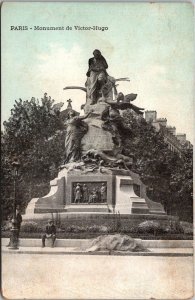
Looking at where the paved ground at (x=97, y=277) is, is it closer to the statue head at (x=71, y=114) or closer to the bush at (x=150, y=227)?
the bush at (x=150, y=227)

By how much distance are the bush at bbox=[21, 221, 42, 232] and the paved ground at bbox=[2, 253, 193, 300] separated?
53.5 inches

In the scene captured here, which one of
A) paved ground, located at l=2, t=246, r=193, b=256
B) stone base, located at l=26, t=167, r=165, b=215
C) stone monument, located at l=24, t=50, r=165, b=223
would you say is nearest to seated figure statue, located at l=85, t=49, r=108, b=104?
→ stone monument, located at l=24, t=50, r=165, b=223

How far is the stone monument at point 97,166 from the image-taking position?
1986cm

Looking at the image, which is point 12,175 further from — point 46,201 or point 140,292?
point 140,292

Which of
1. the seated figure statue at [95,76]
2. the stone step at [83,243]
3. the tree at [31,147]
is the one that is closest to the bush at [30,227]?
the stone step at [83,243]

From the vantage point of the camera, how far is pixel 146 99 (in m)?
20.2

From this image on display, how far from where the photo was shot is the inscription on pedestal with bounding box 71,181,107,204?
1994cm

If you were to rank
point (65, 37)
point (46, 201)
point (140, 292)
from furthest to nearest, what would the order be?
1. point (46, 201)
2. point (65, 37)
3. point (140, 292)

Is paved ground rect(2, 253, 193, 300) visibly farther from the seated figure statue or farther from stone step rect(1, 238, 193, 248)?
the seated figure statue

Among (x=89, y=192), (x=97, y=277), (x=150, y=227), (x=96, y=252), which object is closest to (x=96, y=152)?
(x=89, y=192)

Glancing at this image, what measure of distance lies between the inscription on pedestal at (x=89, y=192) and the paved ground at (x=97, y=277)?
7.30ft

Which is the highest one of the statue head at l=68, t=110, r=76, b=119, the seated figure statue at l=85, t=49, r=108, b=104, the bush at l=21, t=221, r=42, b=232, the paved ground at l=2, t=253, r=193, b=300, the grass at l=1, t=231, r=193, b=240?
the seated figure statue at l=85, t=49, r=108, b=104

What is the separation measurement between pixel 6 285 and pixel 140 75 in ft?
24.0

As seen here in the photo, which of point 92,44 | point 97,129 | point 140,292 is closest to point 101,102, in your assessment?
point 97,129
